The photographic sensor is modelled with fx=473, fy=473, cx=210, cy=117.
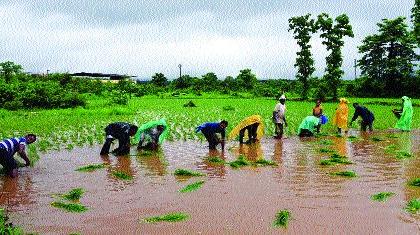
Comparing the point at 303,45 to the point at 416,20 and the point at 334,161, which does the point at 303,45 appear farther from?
the point at 334,161

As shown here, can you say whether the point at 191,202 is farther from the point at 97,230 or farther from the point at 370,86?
the point at 370,86

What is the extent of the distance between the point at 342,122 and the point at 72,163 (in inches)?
363

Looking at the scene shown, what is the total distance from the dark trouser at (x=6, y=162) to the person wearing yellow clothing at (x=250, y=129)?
20.0 ft

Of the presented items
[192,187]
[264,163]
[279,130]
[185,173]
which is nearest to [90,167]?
[185,173]

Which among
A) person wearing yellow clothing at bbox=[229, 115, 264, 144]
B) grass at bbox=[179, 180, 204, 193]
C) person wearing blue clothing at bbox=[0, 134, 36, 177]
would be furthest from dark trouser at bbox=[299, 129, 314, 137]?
person wearing blue clothing at bbox=[0, 134, 36, 177]

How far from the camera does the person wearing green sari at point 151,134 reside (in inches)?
475

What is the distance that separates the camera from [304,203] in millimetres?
7324

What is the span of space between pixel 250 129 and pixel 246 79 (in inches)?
1679

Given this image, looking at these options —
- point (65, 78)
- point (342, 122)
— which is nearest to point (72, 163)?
point (342, 122)

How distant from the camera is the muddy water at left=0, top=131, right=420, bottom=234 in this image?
20.8ft

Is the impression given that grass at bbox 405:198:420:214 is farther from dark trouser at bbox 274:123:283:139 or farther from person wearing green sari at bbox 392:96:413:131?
person wearing green sari at bbox 392:96:413:131

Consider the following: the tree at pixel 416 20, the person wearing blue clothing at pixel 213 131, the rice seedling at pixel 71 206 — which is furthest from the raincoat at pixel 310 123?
the tree at pixel 416 20

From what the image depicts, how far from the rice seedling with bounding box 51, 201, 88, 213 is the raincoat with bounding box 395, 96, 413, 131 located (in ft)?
41.9

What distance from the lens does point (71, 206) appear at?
718 cm
